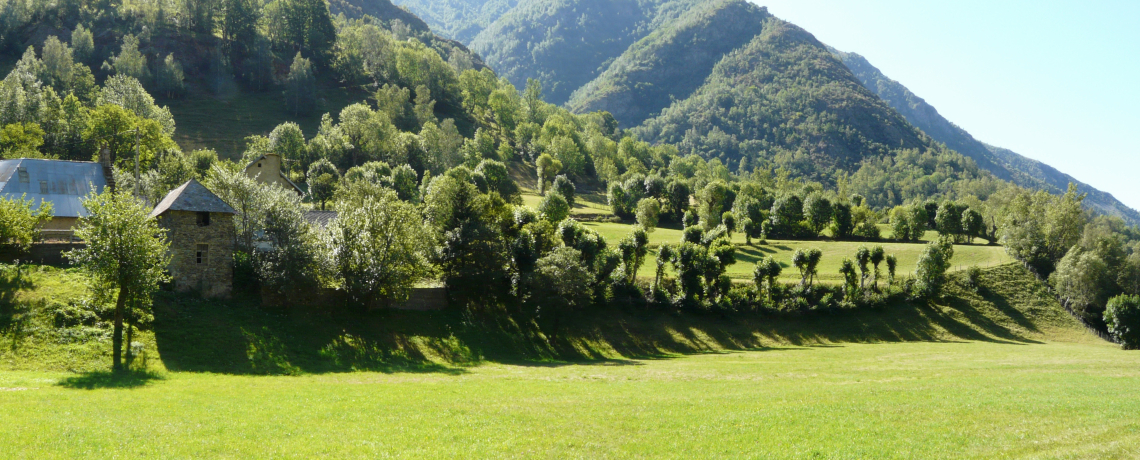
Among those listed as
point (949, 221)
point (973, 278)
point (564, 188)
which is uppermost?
point (564, 188)

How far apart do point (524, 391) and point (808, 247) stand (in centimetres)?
7264

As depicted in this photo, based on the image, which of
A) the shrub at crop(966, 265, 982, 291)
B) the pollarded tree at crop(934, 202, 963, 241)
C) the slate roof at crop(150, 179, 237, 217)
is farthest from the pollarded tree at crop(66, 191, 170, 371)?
the pollarded tree at crop(934, 202, 963, 241)

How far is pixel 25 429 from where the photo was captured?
18312 millimetres

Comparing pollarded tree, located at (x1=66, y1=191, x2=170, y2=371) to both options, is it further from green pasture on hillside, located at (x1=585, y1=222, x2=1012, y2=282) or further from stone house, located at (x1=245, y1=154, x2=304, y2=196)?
green pasture on hillside, located at (x1=585, y1=222, x2=1012, y2=282)

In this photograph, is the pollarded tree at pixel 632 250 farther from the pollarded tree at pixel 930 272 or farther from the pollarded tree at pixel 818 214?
the pollarded tree at pixel 818 214

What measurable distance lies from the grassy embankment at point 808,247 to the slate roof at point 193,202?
A: 42.9 m

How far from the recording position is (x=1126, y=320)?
63.3m

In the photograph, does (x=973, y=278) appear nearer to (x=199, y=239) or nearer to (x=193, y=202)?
(x=199, y=239)

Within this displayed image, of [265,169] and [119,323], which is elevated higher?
[265,169]

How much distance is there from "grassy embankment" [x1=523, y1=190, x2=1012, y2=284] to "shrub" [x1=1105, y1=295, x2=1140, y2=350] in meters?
15.1

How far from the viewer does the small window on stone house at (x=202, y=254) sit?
1690 inches

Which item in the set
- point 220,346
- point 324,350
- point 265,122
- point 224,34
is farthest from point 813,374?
point 224,34

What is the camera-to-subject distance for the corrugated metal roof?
166ft

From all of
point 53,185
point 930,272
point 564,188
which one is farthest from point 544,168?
point 53,185
